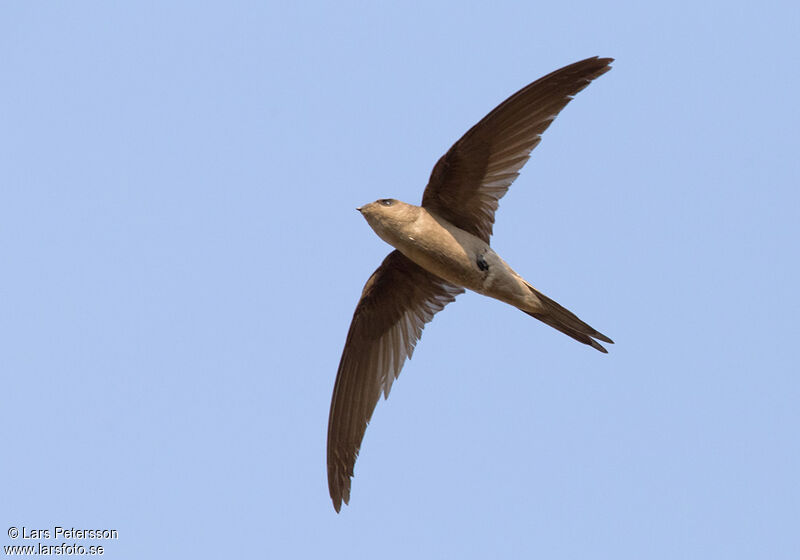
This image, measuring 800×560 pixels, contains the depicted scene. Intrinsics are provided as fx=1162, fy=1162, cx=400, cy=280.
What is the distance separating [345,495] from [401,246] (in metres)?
2.14

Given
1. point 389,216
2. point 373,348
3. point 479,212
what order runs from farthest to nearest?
point 373,348 < point 479,212 < point 389,216

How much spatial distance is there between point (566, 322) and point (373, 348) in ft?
5.59

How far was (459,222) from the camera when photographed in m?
8.58

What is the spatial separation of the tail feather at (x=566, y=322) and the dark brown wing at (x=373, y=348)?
988 millimetres

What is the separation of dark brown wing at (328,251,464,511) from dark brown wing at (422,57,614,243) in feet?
2.56

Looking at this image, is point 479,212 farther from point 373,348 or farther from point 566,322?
point 373,348

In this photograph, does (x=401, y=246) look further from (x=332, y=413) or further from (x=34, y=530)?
(x=34, y=530)

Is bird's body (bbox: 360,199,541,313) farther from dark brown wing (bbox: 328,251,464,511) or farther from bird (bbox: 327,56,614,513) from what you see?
dark brown wing (bbox: 328,251,464,511)

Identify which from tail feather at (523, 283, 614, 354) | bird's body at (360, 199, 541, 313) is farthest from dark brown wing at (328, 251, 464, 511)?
tail feather at (523, 283, 614, 354)

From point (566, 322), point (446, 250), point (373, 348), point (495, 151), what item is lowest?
point (566, 322)

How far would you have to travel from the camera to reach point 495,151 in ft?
27.3

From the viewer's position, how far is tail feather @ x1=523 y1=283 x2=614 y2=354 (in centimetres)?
829

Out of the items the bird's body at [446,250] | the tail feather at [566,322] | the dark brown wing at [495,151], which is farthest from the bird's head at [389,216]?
the tail feather at [566,322]

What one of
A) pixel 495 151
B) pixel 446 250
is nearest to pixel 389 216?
pixel 446 250
